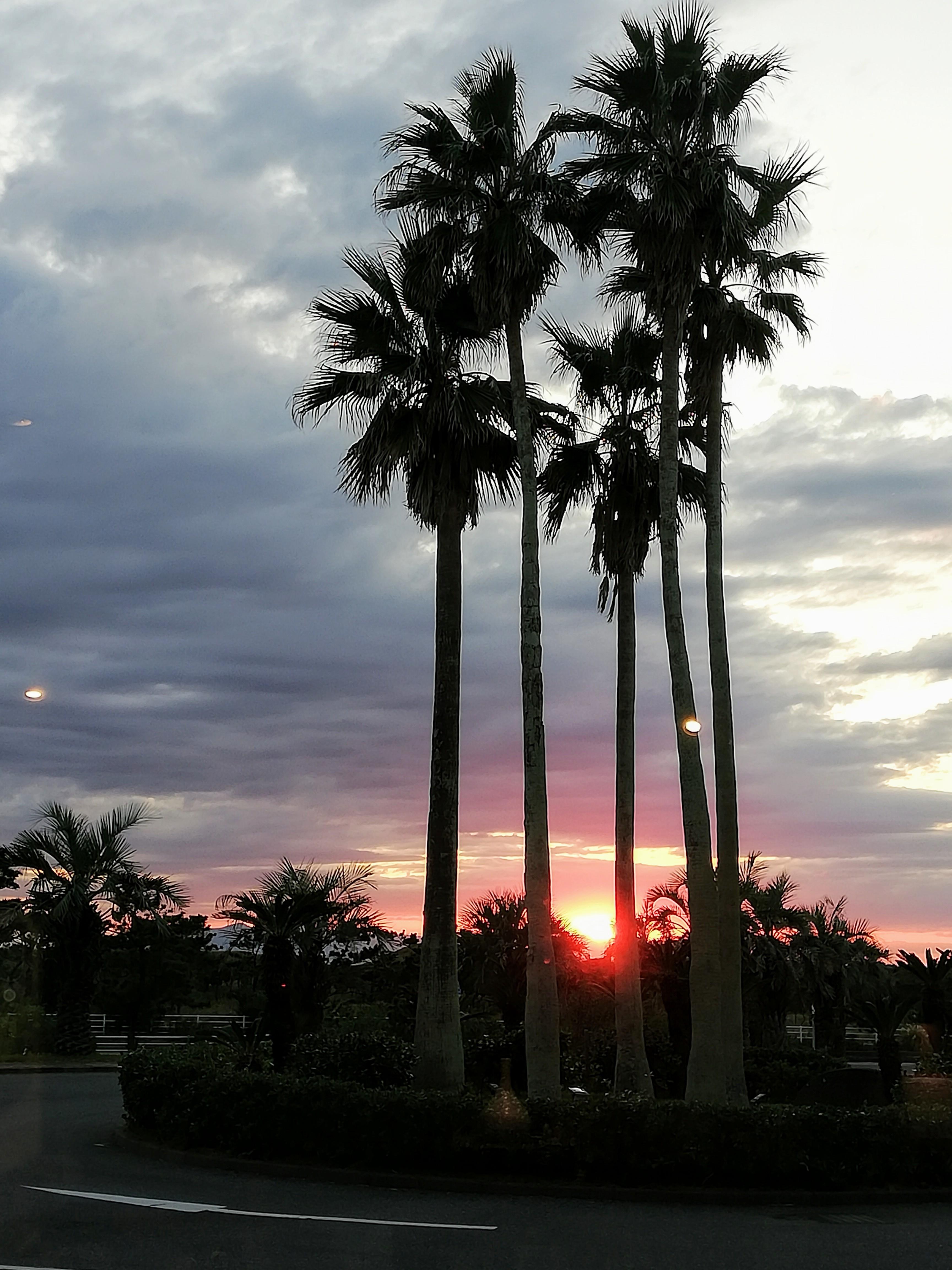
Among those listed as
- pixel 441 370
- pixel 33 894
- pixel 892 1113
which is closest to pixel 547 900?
pixel 892 1113

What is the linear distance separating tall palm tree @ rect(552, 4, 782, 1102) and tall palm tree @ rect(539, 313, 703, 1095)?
3156 mm

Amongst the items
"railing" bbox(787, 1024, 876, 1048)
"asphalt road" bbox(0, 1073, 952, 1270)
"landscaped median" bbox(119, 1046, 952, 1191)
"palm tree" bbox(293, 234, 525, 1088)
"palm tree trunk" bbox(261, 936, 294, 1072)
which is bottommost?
"asphalt road" bbox(0, 1073, 952, 1270)

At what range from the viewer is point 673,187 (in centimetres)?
2097

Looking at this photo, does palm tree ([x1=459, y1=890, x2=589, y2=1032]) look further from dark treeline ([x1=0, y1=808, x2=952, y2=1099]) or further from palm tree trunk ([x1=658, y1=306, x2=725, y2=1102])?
palm tree trunk ([x1=658, y1=306, x2=725, y2=1102])

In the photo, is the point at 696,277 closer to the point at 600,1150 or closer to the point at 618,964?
the point at 618,964

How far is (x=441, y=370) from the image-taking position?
77.2ft

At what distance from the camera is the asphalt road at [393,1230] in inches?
408

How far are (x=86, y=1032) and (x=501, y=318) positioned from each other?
2714 centimetres

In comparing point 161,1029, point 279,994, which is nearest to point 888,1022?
point 279,994

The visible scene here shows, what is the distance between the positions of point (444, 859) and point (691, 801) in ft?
14.5

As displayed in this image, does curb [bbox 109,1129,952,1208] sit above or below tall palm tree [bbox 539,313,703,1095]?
below

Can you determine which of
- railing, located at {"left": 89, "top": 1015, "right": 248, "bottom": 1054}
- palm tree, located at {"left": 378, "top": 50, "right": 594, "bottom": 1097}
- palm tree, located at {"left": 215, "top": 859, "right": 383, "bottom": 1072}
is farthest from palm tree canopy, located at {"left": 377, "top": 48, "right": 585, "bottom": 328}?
railing, located at {"left": 89, "top": 1015, "right": 248, "bottom": 1054}

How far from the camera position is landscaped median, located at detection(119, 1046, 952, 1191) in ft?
46.5

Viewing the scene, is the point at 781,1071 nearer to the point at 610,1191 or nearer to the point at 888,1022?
the point at 888,1022
